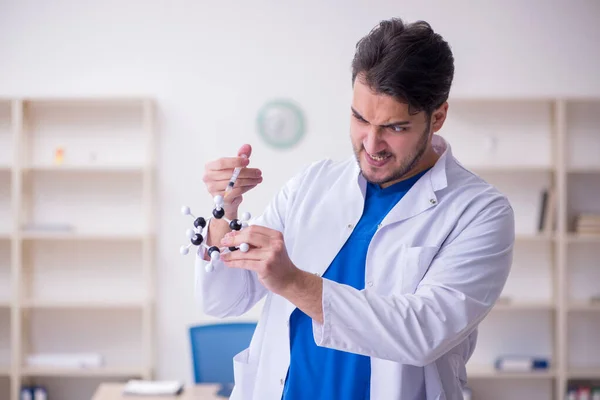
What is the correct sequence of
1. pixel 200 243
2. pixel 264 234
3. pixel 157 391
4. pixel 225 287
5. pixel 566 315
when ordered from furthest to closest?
pixel 566 315 → pixel 157 391 → pixel 225 287 → pixel 200 243 → pixel 264 234

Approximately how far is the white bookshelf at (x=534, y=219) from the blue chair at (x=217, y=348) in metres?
1.77

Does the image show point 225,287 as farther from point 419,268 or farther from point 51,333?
point 51,333

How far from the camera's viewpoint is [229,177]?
1.52 m

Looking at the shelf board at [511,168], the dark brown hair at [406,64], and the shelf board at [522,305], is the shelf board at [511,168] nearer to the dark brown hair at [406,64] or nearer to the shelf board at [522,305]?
the shelf board at [522,305]

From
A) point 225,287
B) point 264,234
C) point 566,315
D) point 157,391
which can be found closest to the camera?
point 264,234

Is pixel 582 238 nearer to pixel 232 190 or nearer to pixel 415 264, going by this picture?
pixel 415 264

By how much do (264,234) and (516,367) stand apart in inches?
136

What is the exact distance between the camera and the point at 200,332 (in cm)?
349

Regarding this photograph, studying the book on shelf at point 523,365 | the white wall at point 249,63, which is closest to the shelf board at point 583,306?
the book on shelf at point 523,365

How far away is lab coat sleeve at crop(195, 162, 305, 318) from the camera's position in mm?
1647

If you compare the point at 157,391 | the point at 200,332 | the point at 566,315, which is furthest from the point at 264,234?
the point at 566,315

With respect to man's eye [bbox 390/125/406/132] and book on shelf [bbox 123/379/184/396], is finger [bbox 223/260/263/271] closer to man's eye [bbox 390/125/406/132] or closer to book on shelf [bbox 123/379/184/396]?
man's eye [bbox 390/125/406/132]

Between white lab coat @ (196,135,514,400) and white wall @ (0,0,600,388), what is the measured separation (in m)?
2.77

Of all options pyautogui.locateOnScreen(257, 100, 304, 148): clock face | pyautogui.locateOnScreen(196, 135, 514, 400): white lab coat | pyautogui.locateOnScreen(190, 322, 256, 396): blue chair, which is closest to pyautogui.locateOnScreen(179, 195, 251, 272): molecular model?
pyautogui.locateOnScreen(196, 135, 514, 400): white lab coat
